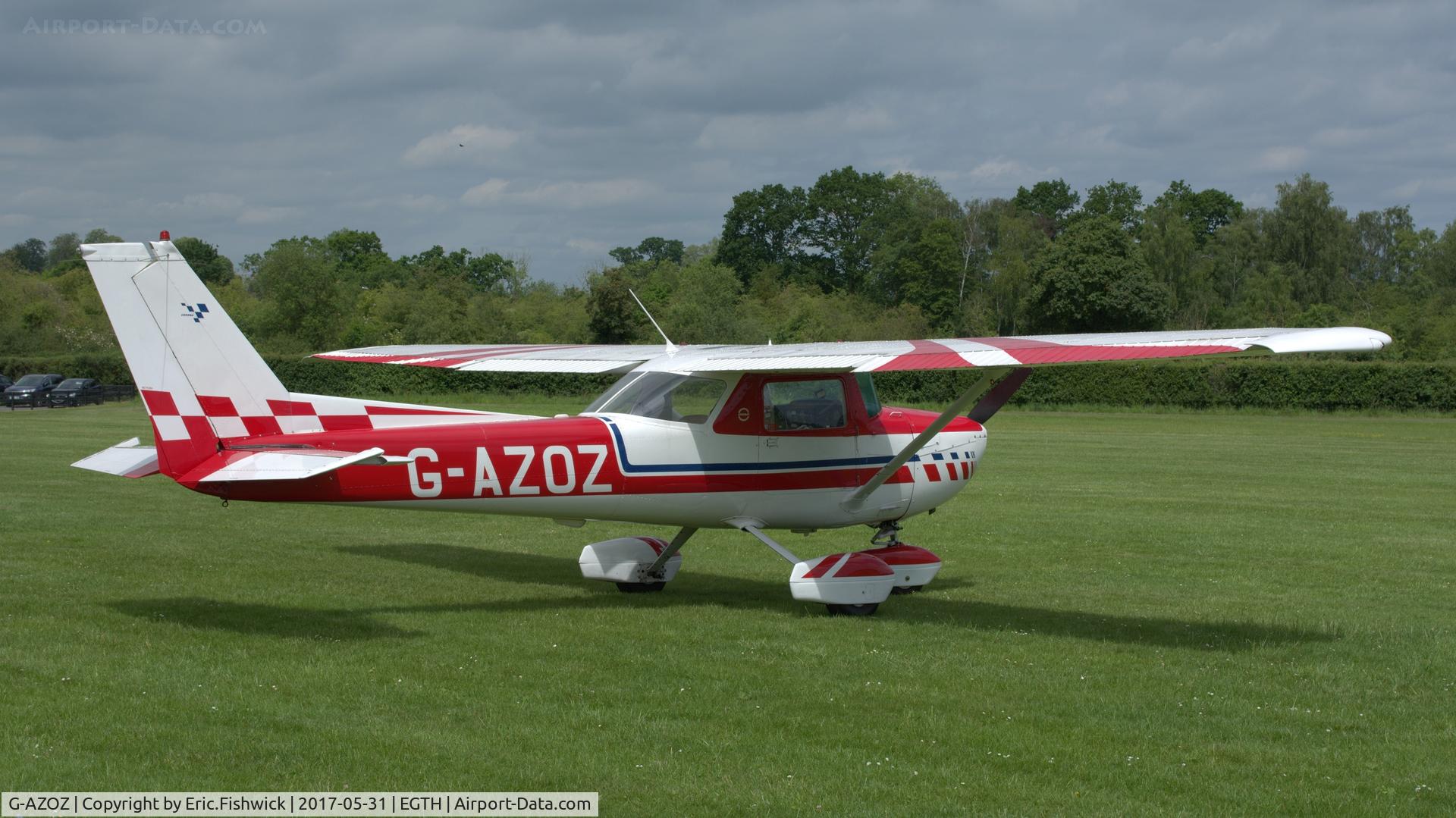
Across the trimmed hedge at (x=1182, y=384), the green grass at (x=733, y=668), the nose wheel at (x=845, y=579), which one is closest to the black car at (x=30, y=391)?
the trimmed hedge at (x=1182, y=384)

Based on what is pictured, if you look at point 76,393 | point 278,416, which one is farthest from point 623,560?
point 76,393

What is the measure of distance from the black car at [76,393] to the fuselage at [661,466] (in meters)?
44.1

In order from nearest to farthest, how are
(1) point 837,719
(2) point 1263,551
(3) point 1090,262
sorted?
(1) point 837,719
(2) point 1263,551
(3) point 1090,262

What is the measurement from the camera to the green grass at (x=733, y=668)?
18.6 feet

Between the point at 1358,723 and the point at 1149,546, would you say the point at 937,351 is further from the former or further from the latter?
the point at 1149,546

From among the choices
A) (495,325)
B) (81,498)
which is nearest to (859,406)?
(81,498)

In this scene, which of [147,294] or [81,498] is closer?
[147,294]

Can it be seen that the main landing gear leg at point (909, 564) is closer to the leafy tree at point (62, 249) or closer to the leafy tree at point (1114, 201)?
the leafy tree at point (1114, 201)

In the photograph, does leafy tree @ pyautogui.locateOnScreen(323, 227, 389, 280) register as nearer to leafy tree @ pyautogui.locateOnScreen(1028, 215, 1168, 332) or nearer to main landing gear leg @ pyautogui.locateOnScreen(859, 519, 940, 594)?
leafy tree @ pyautogui.locateOnScreen(1028, 215, 1168, 332)

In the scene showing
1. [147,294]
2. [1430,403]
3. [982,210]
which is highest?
[982,210]

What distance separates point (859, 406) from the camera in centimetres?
1033

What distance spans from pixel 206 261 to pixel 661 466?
12955cm

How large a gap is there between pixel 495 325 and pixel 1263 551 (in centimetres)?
5710

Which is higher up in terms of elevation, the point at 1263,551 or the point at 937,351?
the point at 937,351
